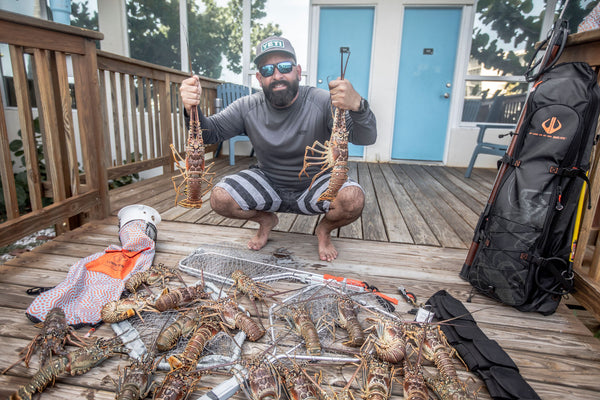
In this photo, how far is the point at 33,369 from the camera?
1.59 metres

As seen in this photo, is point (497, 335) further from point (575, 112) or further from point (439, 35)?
point (439, 35)

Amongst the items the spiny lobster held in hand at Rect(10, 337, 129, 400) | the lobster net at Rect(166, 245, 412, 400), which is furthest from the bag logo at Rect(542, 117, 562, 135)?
the spiny lobster held in hand at Rect(10, 337, 129, 400)

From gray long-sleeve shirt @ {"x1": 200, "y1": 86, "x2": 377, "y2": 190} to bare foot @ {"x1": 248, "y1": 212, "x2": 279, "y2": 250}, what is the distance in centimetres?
35

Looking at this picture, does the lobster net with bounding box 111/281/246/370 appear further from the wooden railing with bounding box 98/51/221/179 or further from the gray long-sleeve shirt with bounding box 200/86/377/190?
the wooden railing with bounding box 98/51/221/179

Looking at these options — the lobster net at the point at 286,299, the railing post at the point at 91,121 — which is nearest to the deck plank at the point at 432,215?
the lobster net at the point at 286,299

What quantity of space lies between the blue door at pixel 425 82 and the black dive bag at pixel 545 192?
5196 mm

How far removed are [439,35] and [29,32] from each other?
22.6 ft

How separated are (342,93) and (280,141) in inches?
38.0

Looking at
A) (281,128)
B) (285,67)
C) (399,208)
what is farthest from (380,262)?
(285,67)

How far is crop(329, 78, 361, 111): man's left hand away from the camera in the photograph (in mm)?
1977

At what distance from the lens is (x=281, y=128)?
2.86 m

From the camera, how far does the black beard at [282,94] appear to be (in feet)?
8.88

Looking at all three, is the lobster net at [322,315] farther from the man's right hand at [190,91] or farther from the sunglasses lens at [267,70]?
the sunglasses lens at [267,70]

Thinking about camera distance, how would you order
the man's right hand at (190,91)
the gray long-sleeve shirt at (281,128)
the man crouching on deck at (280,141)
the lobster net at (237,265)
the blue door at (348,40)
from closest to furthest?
the man's right hand at (190,91), the lobster net at (237,265), the man crouching on deck at (280,141), the gray long-sleeve shirt at (281,128), the blue door at (348,40)
